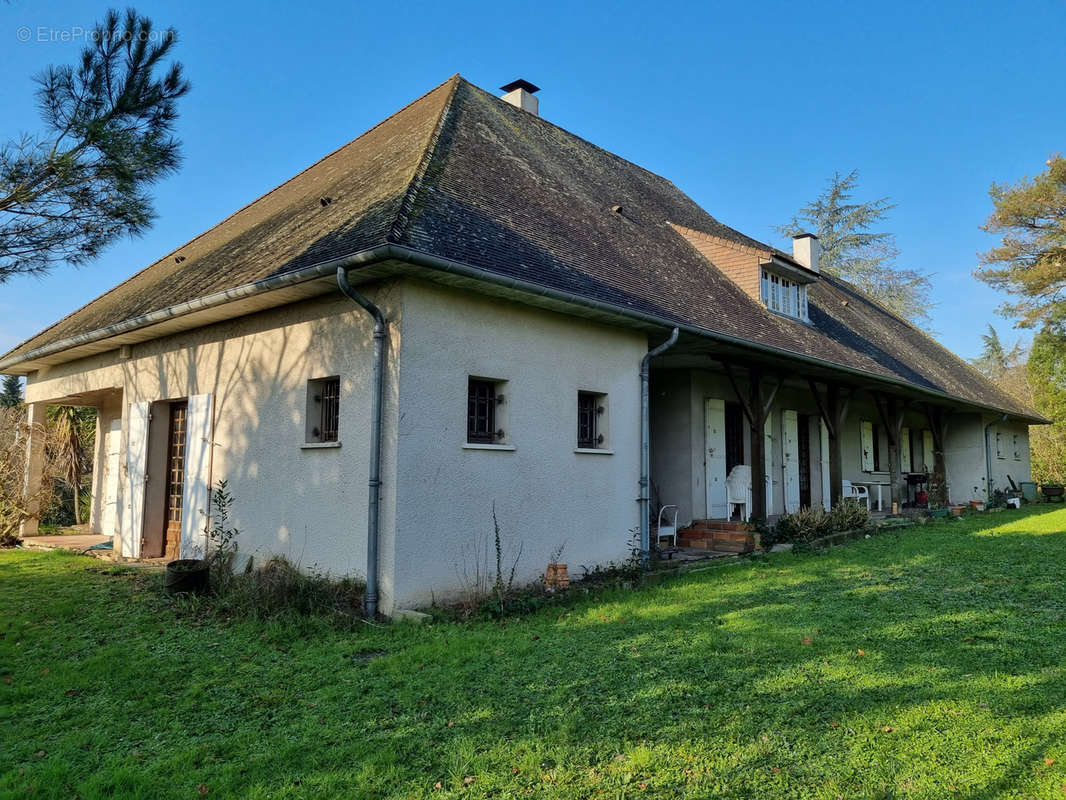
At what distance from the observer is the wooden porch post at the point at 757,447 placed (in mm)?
11570

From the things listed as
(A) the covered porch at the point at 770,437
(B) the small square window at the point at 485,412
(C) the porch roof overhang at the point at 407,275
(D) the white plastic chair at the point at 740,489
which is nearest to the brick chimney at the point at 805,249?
(A) the covered porch at the point at 770,437

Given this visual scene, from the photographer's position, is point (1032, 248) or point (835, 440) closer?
point (835, 440)

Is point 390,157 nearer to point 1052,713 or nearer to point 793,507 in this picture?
point 1052,713

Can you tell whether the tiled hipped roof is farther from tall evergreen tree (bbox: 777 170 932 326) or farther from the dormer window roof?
tall evergreen tree (bbox: 777 170 932 326)

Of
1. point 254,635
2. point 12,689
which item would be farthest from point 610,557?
point 12,689

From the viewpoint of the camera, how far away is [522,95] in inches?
583

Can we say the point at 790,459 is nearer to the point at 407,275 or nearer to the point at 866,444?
the point at 866,444

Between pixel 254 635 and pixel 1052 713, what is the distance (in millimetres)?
5736

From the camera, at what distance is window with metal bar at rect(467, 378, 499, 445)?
7.54 meters

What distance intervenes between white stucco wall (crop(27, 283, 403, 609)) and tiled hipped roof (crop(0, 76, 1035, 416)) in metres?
0.69

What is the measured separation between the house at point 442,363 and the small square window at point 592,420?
0.10 feet

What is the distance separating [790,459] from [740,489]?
10.2 ft

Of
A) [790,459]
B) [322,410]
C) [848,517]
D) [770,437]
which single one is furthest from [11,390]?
[848,517]

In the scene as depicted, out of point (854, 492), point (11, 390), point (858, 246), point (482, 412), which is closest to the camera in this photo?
point (482, 412)
